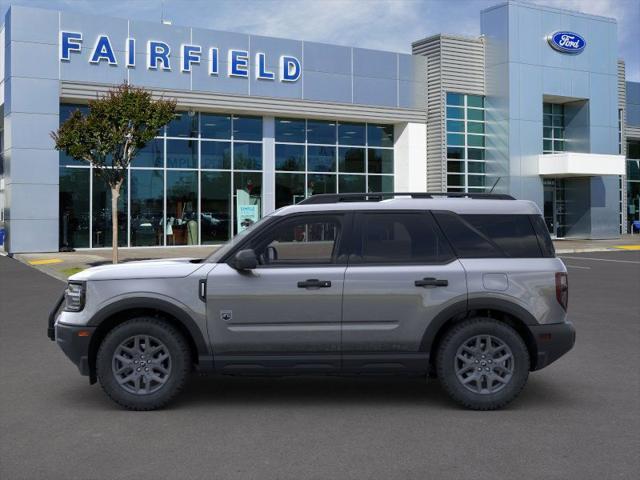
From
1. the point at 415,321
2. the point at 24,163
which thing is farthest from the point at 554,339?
the point at 24,163

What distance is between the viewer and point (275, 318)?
6.01 metres

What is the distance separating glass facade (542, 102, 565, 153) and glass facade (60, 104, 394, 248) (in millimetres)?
7543

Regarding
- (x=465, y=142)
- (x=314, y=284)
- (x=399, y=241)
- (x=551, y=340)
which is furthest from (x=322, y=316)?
(x=465, y=142)

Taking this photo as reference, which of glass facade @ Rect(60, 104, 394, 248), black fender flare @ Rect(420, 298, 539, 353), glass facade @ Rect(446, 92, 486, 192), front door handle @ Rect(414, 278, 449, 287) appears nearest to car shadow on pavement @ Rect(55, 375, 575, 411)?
black fender flare @ Rect(420, 298, 539, 353)

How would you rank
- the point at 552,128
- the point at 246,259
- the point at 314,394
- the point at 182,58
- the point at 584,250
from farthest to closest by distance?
Result: the point at 552,128
the point at 584,250
the point at 182,58
the point at 314,394
the point at 246,259

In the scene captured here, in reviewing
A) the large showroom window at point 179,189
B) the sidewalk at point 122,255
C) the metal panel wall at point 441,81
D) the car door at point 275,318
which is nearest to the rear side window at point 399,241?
the car door at point 275,318

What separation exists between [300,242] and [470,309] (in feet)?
4.79

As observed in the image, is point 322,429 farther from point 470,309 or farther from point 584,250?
point 584,250

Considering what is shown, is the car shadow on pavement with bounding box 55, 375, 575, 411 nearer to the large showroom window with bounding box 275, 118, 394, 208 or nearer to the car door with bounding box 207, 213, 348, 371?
the car door with bounding box 207, 213, 348, 371

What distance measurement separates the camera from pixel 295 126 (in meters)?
31.1

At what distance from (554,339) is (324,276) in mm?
1912

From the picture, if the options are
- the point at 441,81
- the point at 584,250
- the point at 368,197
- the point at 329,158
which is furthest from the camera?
the point at 441,81

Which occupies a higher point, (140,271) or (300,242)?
(300,242)

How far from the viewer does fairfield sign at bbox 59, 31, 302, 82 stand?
26.0 metres
